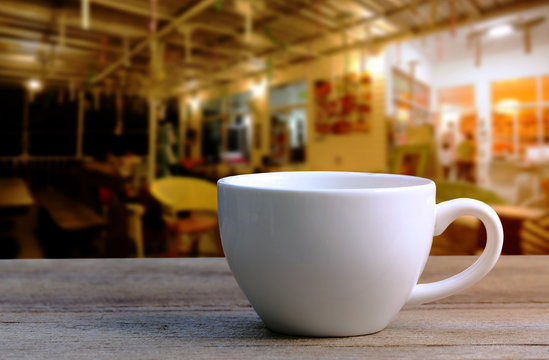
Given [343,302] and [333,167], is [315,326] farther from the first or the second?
[333,167]

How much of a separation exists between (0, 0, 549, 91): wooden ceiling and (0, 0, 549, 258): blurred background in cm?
2

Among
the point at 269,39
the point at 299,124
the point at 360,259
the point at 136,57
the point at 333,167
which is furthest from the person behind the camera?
the point at 299,124

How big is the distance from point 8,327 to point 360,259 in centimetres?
25

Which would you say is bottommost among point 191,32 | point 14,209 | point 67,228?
point 67,228

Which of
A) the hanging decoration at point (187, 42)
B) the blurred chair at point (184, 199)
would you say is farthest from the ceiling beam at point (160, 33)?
the blurred chair at point (184, 199)

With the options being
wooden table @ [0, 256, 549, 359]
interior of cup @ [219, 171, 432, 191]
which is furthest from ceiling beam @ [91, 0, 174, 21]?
interior of cup @ [219, 171, 432, 191]

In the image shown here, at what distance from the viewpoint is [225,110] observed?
6172 mm

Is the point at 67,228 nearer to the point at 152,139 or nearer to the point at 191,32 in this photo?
the point at 152,139

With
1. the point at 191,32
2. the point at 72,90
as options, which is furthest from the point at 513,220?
the point at 191,32

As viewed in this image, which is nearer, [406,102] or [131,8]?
[131,8]

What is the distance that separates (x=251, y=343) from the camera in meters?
0.26

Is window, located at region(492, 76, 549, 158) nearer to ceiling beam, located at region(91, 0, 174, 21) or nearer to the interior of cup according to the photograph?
ceiling beam, located at region(91, 0, 174, 21)

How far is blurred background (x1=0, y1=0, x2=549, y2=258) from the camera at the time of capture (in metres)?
3.09

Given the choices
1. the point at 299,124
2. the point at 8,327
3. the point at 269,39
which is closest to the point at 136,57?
the point at 269,39
